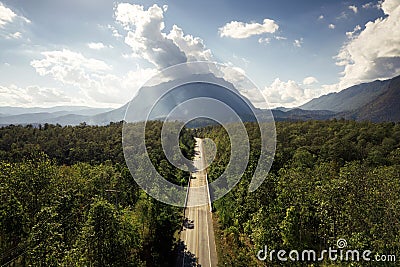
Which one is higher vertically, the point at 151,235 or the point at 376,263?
the point at 376,263

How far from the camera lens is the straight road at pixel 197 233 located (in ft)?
75.9

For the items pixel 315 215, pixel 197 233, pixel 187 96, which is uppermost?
pixel 187 96

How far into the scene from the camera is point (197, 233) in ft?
92.1

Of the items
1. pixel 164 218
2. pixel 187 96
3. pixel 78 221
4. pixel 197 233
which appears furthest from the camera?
pixel 197 233

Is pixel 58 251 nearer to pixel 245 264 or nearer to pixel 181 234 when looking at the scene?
pixel 245 264

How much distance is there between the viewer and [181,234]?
90.8ft

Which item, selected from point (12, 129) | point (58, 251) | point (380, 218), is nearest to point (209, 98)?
point (58, 251)

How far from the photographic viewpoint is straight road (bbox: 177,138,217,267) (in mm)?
23141

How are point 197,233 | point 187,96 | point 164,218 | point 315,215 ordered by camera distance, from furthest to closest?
point 197,233 < point 164,218 < point 315,215 < point 187,96

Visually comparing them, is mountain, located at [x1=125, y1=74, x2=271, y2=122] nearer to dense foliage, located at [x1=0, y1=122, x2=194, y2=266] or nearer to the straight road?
dense foliage, located at [x1=0, y1=122, x2=194, y2=266]

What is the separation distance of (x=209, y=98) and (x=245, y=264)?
11.2m

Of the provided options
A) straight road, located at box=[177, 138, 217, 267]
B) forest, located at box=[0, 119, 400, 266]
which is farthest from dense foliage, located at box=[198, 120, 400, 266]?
straight road, located at box=[177, 138, 217, 267]

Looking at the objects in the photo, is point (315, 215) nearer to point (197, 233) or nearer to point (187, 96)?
Answer: point (187, 96)

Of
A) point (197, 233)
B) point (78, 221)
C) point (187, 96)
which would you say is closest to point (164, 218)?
point (78, 221)
